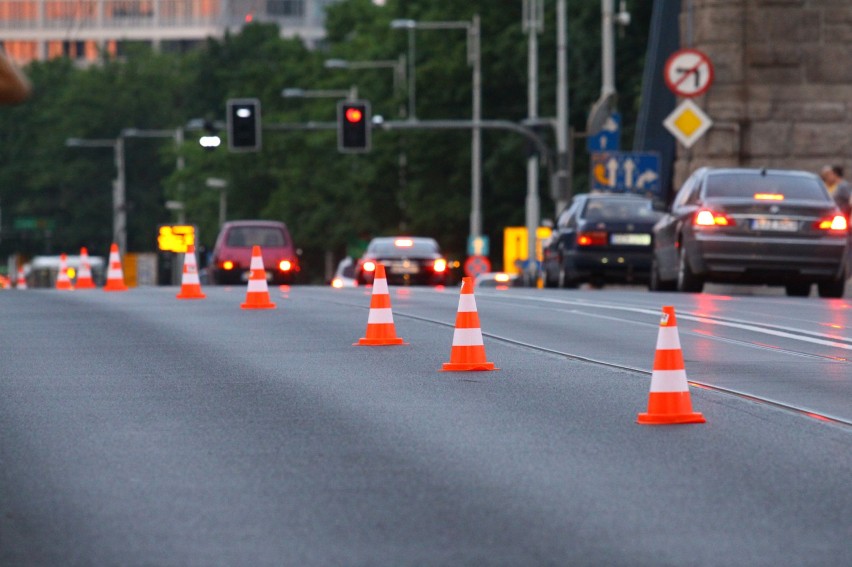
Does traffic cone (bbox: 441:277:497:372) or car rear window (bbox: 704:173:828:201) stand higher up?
car rear window (bbox: 704:173:828:201)

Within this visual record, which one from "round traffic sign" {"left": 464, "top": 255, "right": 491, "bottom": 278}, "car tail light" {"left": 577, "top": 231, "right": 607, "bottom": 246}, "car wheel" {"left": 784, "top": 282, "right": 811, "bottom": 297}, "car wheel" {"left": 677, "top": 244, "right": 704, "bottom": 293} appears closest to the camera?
"car wheel" {"left": 677, "top": 244, "right": 704, "bottom": 293}

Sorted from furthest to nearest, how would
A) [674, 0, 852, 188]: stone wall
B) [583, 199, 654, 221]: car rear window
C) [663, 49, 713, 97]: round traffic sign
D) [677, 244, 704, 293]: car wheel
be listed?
[674, 0, 852, 188]: stone wall, [583, 199, 654, 221]: car rear window, [663, 49, 713, 97]: round traffic sign, [677, 244, 704, 293]: car wheel

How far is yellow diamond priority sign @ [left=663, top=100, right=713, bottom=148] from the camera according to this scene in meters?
34.3

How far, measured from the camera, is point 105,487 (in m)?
9.27

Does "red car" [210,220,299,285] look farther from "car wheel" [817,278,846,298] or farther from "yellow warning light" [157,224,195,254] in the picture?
"yellow warning light" [157,224,195,254]

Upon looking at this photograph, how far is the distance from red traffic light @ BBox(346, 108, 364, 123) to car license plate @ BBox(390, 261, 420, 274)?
40.4 ft

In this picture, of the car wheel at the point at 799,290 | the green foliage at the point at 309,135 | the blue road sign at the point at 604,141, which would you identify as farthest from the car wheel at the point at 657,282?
the green foliage at the point at 309,135

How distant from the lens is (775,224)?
2748cm

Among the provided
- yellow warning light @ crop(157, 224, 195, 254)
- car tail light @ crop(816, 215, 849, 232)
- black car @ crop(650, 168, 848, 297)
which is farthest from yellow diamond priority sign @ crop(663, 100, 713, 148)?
yellow warning light @ crop(157, 224, 195, 254)

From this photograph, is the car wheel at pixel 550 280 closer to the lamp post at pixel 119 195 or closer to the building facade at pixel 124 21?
the lamp post at pixel 119 195

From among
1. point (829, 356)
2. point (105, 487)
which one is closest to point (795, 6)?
point (829, 356)

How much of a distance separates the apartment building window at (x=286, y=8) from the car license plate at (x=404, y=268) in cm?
14035

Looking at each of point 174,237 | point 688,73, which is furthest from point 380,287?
point 174,237

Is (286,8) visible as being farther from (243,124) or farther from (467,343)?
(467,343)
